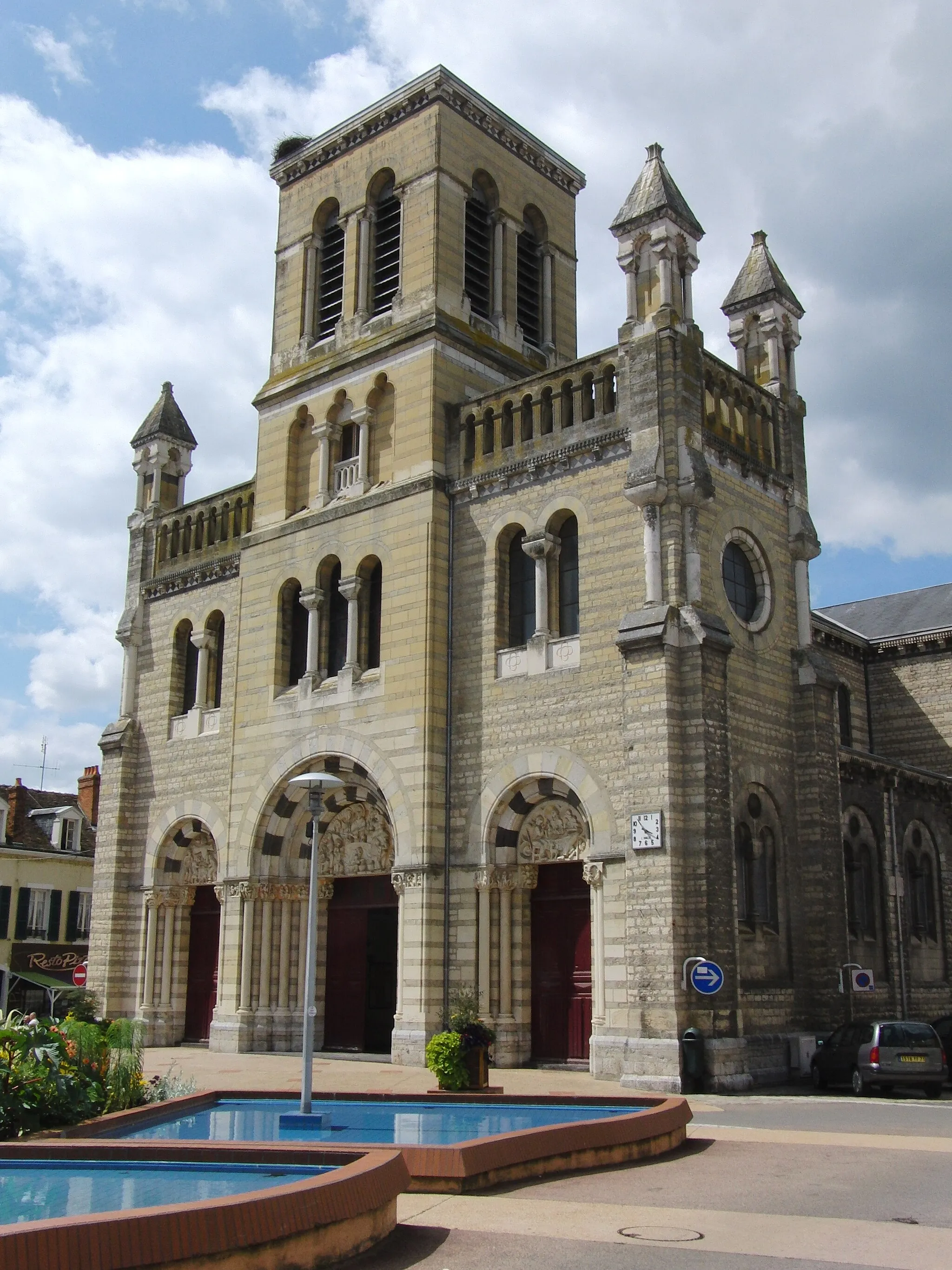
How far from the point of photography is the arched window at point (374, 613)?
27.3 meters

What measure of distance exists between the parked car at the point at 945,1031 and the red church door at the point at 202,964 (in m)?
15.5

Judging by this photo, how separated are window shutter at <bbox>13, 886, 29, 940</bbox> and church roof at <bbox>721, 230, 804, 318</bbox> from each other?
100ft

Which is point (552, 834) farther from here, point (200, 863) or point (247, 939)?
point (200, 863)

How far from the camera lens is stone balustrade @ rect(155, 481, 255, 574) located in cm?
3138

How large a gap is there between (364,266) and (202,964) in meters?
16.8

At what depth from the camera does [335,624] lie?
2819 cm

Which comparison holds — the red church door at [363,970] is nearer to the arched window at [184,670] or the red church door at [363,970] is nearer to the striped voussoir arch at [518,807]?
the striped voussoir arch at [518,807]

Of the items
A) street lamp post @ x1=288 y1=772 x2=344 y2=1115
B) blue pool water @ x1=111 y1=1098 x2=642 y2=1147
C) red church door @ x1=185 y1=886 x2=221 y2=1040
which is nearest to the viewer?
blue pool water @ x1=111 y1=1098 x2=642 y2=1147

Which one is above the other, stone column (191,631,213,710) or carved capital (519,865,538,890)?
stone column (191,631,213,710)

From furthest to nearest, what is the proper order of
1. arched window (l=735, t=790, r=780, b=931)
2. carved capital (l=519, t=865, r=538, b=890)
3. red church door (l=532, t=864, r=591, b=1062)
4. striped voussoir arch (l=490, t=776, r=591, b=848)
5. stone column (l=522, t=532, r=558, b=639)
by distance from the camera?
1. stone column (l=522, t=532, r=558, b=639)
2. carved capital (l=519, t=865, r=538, b=890)
3. striped voussoir arch (l=490, t=776, r=591, b=848)
4. red church door (l=532, t=864, r=591, b=1062)
5. arched window (l=735, t=790, r=780, b=931)

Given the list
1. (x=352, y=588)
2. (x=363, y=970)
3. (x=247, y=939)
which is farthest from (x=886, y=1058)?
(x=352, y=588)

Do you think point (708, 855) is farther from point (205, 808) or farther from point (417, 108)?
point (417, 108)

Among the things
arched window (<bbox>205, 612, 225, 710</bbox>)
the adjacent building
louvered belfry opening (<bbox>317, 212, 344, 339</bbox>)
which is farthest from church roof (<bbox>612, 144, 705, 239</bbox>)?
the adjacent building

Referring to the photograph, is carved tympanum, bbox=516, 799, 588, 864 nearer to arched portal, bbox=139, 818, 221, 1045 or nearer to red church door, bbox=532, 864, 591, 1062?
red church door, bbox=532, 864, 591, 1062
